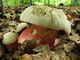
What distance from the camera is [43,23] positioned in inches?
82.8

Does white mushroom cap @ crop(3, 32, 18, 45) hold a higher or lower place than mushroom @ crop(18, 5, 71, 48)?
lower

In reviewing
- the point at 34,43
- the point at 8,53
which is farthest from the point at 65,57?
the point at 8,53

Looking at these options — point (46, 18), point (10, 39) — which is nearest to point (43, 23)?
point (46, 18)

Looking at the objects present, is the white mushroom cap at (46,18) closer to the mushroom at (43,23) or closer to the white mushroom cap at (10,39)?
the mushroom at (43,23)

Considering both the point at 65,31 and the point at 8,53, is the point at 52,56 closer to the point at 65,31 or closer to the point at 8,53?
the point at 65,31

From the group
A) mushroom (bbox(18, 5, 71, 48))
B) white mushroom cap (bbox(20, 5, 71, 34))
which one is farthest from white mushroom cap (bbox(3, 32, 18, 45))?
white mushroom cap (bbox(20, 5, 71, 34))

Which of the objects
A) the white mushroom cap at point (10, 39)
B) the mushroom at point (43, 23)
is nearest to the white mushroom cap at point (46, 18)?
the mushroom at point (43, 23)

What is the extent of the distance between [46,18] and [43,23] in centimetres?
7

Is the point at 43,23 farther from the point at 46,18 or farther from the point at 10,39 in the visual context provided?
the point at 10,39

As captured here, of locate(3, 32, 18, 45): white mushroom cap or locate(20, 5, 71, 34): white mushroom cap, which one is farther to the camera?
locate(3, 32, 18, 45): white mushroom cap

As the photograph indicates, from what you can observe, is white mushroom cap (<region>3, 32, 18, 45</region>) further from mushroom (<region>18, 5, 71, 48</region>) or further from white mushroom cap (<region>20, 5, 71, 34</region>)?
white mushroom cap (<region>20, 5, 71, 34</region>)

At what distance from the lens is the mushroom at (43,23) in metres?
2.12

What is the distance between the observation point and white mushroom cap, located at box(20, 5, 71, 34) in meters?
2.11

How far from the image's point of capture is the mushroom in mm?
2119
